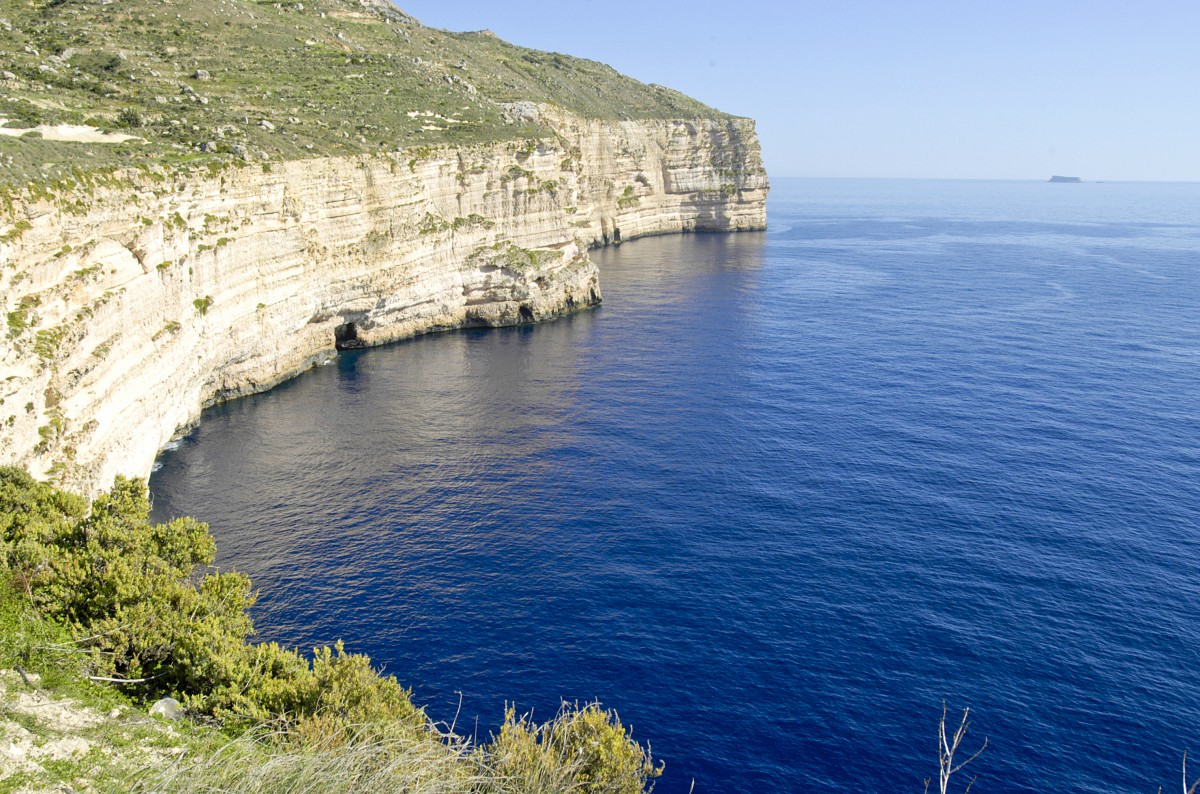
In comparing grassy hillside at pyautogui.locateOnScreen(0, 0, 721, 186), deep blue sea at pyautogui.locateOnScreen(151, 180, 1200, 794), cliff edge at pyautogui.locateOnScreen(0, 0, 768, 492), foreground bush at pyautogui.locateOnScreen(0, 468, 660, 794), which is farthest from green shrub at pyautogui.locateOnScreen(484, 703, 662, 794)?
grassy hillside at pyautogui.locateOnScreen(0, 0, 721, 186)

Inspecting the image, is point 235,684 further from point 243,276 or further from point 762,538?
point 243,276

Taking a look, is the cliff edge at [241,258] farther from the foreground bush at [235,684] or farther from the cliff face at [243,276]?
the foreground bush at [235,684]

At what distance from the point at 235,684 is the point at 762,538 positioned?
31549 mm

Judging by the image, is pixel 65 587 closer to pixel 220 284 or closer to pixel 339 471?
pixel 339 471

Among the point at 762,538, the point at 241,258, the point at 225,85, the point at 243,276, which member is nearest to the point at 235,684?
the point at 762,538

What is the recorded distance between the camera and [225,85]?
3644 inches

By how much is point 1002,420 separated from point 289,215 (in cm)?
6642

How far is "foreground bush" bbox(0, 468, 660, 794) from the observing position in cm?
2002

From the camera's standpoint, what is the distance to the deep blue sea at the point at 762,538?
35.5 meters

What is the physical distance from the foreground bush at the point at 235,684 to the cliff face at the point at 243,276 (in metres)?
10.8

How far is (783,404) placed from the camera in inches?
2933

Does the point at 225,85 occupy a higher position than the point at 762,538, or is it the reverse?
the point at 225,85

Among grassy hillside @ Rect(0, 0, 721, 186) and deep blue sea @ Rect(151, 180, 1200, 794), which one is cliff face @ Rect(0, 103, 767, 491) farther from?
deep blue sea @ Rect(151, 180, 1200, 794)

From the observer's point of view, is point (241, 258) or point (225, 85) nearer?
point (241, 258)
